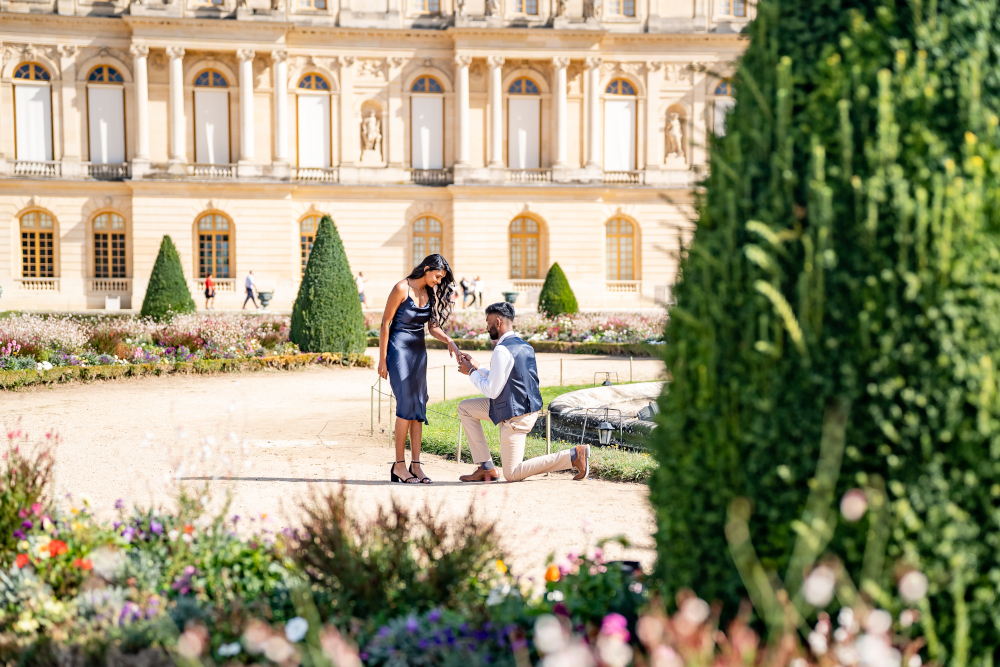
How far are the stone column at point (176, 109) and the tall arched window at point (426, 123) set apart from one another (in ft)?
28.9

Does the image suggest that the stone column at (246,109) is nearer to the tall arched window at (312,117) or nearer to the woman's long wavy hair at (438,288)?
the tall arched window at (312,117)

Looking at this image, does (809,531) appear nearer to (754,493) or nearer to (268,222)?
(754,493)

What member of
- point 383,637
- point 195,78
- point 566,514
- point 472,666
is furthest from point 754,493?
point 195,78

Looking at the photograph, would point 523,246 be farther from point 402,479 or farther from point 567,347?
point 402,479

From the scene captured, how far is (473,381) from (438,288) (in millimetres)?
914

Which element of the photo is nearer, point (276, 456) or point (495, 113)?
point (276, 456)

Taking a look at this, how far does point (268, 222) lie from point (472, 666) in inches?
1276

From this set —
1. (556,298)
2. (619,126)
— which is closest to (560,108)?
(619,126)

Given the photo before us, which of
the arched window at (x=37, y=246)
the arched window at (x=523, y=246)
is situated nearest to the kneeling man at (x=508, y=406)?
the arched window at (x=523, y=246)

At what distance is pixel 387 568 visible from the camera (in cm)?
→ 291

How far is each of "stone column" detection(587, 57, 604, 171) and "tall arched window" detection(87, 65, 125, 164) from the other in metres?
18.3

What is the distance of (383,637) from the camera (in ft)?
8.30

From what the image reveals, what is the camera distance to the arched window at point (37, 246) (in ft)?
107

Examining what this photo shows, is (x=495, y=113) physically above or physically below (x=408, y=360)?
above
